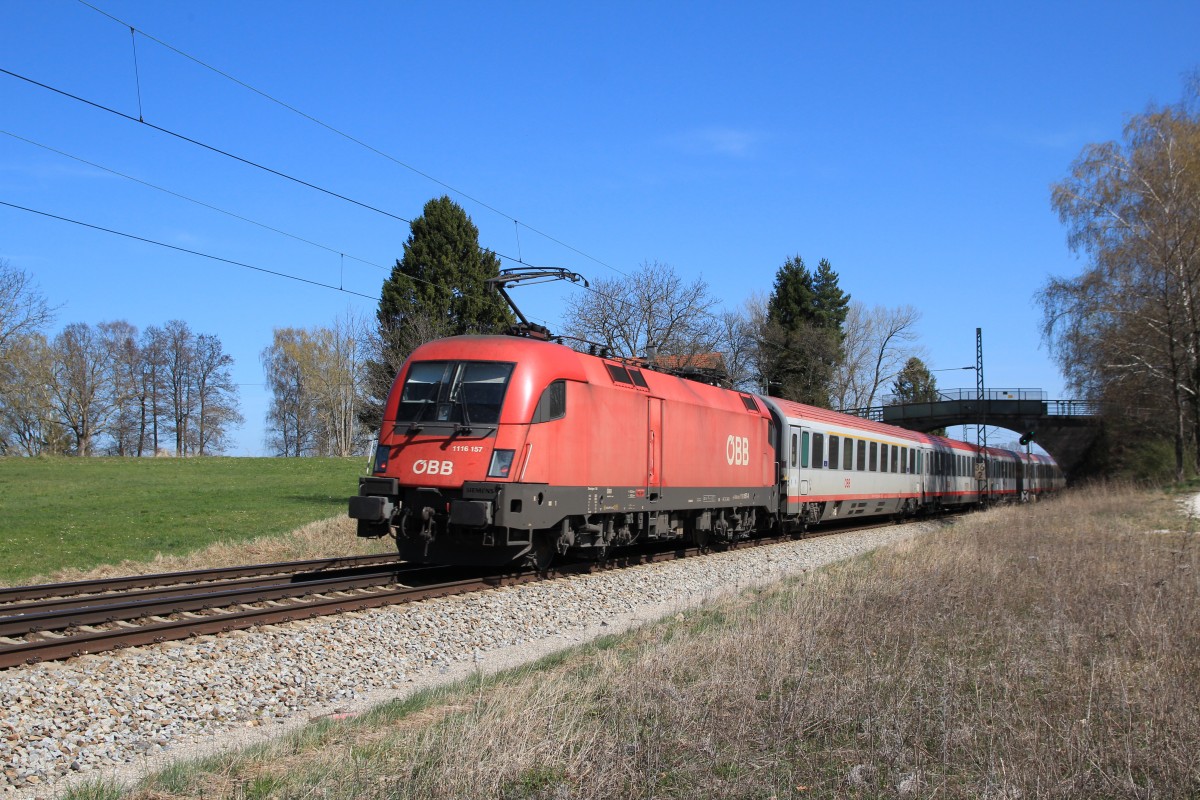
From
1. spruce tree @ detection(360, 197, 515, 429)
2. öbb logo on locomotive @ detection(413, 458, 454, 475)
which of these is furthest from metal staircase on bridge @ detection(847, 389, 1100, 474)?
öbb logo on locomotive @ detection(413, 458, 454, 475)

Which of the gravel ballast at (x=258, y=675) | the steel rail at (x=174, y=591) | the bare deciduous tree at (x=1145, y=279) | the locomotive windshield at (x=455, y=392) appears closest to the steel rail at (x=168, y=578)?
the steel rail at (x=174, y=591)

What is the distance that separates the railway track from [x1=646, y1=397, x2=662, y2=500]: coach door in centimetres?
151

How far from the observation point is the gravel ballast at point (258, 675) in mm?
5879

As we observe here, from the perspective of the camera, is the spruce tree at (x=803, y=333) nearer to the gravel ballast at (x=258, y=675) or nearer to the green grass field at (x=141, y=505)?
the green grass field at (x=141, y=505)

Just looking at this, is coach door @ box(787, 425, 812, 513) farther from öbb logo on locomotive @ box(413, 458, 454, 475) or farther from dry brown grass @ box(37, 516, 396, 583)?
öbb logo on locomotive @ box(413, 458, 454, 475)

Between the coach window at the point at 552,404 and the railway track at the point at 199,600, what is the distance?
244 centimetres

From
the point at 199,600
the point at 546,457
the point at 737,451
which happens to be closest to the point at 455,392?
the point at 546,457

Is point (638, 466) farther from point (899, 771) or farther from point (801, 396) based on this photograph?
point (801, 396)

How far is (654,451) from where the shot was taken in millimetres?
15031

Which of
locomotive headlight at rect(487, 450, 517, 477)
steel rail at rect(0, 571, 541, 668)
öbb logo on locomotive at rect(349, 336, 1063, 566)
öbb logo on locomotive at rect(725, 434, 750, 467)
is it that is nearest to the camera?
steel rail at rect(0, 571, 541, 668)

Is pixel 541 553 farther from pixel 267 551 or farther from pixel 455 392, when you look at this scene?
pixel 267 551

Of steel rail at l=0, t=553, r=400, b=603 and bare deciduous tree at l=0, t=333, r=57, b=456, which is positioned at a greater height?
bare deciduous tree at l=0, t=333, r=57, b=456

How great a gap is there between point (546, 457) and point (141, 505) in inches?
758

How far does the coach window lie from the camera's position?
12109 mm
